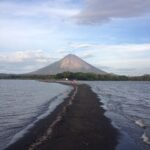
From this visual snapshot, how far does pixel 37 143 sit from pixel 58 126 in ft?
14.8

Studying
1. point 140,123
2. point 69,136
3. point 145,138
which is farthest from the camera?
point 140,123

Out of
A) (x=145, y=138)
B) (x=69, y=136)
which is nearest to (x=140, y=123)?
(x=145, y=138)

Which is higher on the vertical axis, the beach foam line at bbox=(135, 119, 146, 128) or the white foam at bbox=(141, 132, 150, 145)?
the beach foam line at bbox=(135, 119, 146, 128)

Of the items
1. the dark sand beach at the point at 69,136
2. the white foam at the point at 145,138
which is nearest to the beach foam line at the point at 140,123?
the dark sand beach at the point at 69,136

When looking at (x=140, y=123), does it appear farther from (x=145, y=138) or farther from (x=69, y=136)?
(x=69, y=136)

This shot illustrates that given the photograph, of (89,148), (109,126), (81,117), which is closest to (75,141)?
(89,148)

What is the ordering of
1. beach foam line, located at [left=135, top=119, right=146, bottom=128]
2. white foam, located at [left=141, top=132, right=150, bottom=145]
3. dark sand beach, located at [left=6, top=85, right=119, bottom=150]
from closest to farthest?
dark sand beach, located at [left=6, top=85, right=119, bottom=150] < white foam, located at [left=141, top=132, right=150, bottom=145] < beach foam line, located at [left=135, top=119, right=146, bottom=128]

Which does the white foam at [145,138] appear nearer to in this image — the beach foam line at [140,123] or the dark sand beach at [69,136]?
the dark sand beach at [69,136]

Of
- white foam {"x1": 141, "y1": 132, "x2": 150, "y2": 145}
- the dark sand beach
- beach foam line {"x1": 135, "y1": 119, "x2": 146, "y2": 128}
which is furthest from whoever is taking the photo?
beach foam line {"x1": 135, "y1": 119, "x2": 146, "y2": 128}

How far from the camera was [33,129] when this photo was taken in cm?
1827

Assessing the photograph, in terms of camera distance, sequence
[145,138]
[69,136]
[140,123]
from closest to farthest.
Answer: [69,136] → [145,138] → [140,123]

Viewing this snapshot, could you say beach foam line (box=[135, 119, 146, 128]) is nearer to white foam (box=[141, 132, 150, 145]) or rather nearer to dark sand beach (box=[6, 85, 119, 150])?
dark sand beach (box=[6, 85, 119, 150])

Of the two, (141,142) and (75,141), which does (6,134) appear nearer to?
(75,141)

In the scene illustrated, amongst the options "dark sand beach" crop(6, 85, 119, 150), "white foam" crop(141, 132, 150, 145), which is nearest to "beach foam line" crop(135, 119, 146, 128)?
"dark sand beach" crop(6, 85, 119, 150)
